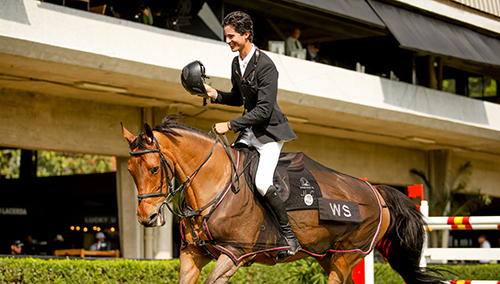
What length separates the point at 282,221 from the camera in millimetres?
4777

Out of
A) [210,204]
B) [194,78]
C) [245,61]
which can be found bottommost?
[210,204]

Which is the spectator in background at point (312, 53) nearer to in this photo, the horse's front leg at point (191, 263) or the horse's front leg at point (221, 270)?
the horse's front leg at point (191, 263)

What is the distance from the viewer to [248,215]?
4680mm

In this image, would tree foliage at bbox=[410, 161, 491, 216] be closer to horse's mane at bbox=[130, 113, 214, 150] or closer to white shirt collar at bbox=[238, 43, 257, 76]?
white shirt collar at bbox=[238, 43, 257, 76]

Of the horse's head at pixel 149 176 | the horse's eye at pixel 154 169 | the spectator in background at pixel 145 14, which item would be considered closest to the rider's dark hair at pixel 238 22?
the horse's head at pixel 149 176

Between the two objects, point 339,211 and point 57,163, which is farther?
point 57,163

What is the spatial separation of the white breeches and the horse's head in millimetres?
831

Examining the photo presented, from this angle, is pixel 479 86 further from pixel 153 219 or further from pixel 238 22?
pixel 153 219

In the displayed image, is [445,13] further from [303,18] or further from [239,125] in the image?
[239,125]

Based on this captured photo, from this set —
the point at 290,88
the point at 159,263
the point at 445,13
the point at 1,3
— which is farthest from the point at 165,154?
the point at 445,13

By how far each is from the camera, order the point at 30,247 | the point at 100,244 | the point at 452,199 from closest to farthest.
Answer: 1. the point at 100,244
2. the point at 30,247
3. the point at 452,199

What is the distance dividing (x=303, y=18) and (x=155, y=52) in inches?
231

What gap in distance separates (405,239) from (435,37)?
11.3m

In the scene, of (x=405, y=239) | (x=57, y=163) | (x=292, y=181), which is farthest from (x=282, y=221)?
(x=57, y=163)
